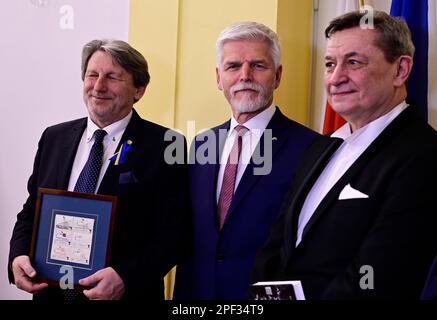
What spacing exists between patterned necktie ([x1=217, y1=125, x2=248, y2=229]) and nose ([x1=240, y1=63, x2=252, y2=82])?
Result: 23cm

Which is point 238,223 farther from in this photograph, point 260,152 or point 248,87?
point 248,87

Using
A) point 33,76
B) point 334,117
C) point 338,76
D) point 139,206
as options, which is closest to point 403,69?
point 338,76

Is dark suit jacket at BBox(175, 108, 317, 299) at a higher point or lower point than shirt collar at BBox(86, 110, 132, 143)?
lower

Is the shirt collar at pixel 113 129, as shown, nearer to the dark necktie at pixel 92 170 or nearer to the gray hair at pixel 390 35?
the dark necktie at pixel 92 170

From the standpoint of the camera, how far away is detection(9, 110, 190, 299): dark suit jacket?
2.51m

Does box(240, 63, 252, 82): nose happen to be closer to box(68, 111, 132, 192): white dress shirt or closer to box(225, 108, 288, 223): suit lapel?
box(225, 108, 288, 223): suit lapel

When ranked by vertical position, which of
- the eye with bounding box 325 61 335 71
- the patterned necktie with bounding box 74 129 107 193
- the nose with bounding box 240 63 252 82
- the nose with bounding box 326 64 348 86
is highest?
the nose with bounding box 240 63 252 82

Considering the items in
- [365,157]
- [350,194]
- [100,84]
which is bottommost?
[350,194]

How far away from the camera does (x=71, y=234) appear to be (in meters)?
2.47

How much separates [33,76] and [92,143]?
5.47 feet

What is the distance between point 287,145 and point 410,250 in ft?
3.02

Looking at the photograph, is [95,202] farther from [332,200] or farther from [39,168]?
[332,200]

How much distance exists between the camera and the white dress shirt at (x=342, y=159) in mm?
2086

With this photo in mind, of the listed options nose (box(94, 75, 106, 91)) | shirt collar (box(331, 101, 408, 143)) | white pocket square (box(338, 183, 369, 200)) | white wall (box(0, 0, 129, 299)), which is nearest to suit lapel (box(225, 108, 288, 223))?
shirt collar (box(331, 101, 408, 143))
